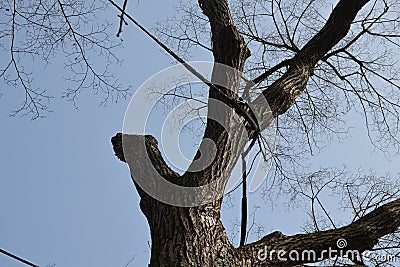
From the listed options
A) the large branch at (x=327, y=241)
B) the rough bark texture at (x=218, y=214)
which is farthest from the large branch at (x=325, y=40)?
the large branch at (x=327, y=241)

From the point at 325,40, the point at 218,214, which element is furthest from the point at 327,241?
the point at 325,40

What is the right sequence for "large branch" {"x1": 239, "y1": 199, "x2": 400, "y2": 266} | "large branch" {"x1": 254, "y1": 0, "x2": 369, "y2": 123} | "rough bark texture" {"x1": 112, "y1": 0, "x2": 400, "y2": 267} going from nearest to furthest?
"rough bark texture" {"x1": 112, "y1": 0, "x2": 400, "y2": 267}, "large branch" {"x1": 239, "y1": 199, "x2": 400, "y2": 266}, "large branch" {"x1": 254, "y1": 0, "x2": 369, "y2": 123}

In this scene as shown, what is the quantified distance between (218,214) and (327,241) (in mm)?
599

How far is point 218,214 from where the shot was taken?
105 inches

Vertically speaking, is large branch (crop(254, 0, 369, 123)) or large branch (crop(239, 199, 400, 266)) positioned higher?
large branch (crop(254, 0, 369, 123))

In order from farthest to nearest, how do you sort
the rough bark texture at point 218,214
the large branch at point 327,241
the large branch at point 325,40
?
the large branch at point 325,40 → the large branch at point 327,241 → the rough bark texture at point 218,214

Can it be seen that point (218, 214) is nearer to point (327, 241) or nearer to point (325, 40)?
point (327, 241)

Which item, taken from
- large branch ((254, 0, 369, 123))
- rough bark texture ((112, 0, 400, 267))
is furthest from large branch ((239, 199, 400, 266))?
large branch ((254, 0, 369, 123))

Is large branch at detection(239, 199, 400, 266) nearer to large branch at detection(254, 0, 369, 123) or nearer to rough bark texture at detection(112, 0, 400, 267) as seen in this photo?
rough bark texture at detection(112, 0, 400, 267)

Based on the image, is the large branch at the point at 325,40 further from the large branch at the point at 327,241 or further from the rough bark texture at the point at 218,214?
the large branch at the point at 327,241

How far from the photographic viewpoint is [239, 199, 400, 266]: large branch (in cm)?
261

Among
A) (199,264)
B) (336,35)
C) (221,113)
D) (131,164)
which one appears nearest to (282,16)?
(336,35)

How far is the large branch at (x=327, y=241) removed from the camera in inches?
103

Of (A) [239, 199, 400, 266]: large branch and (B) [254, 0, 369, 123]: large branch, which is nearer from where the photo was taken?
(A) [239, 199, 400, 266]: large branch
